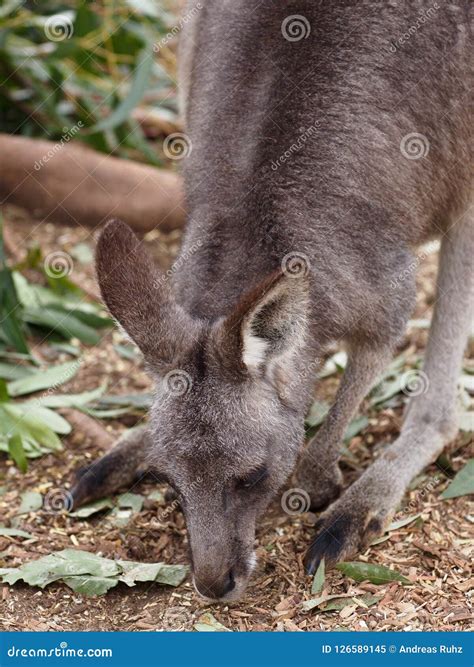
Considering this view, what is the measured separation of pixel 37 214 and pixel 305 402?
11.6 ft

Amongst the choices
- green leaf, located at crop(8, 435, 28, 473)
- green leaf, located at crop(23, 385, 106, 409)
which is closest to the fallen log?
green leaf, located at crop(23, 385, 106, 409)

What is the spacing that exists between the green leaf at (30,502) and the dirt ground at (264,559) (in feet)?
0.11

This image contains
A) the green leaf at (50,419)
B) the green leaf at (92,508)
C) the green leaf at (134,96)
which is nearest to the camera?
the green leaf at (92,508)

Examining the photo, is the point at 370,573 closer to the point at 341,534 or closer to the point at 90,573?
the point at 341,534

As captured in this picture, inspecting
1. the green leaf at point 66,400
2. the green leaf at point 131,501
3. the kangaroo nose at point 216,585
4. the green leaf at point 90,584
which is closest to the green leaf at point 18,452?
the green leaf at point 66,400

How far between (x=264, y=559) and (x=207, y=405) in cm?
96

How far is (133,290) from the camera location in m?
3.64

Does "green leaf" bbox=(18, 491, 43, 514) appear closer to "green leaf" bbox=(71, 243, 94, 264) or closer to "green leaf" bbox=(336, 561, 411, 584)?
"green leaf" bbox=(336, 561, 411, 584)

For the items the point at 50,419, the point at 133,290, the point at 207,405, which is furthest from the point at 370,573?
the point at 50,419

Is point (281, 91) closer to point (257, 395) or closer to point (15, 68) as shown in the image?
point (257, 395)

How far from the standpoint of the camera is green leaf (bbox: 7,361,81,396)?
548 centimetres

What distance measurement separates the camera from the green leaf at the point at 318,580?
407 cm

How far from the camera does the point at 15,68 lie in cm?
734

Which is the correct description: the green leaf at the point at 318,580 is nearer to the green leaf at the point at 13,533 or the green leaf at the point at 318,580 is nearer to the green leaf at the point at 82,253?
the green leaf at the point at 13,533
